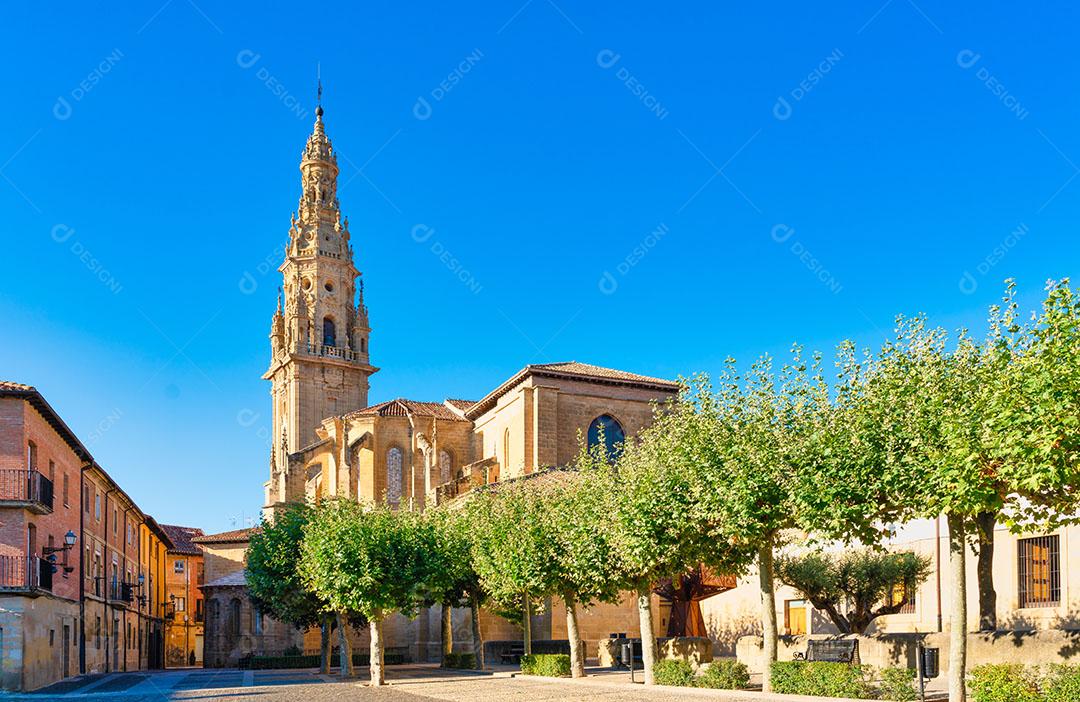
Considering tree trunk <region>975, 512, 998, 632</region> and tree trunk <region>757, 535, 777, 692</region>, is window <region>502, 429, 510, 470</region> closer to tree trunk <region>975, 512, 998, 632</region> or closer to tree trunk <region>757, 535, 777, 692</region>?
tree trunk <region>757, 535, 777, 692</region>

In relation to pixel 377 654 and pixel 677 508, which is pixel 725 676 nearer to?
pixel 677 508

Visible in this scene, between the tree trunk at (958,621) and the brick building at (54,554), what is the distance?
78.8 ft

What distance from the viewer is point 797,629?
39.2 m

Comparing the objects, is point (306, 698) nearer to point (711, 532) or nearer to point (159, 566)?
point (711, 532)

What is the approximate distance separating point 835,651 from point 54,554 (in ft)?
78.2

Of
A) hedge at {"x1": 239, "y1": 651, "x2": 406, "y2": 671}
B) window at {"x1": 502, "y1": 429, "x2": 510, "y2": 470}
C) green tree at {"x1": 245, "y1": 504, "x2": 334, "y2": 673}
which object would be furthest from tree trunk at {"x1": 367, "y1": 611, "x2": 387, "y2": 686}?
window at {"x1": 502, "y1": 429, "x2": 510, "y2": 470}

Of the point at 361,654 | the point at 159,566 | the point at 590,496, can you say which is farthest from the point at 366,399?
the point at 590,496

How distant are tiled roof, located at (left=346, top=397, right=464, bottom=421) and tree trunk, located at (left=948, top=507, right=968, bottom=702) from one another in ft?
156

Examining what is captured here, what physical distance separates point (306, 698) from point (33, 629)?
10334mm

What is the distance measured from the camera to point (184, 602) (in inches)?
3255

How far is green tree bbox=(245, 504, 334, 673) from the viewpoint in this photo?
3897 centimetres

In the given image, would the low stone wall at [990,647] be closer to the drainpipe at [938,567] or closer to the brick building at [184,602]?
the drainpipe at [938,567]

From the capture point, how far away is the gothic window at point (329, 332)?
273ft

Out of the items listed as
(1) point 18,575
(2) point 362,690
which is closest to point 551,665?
A: (2) point 362,690
